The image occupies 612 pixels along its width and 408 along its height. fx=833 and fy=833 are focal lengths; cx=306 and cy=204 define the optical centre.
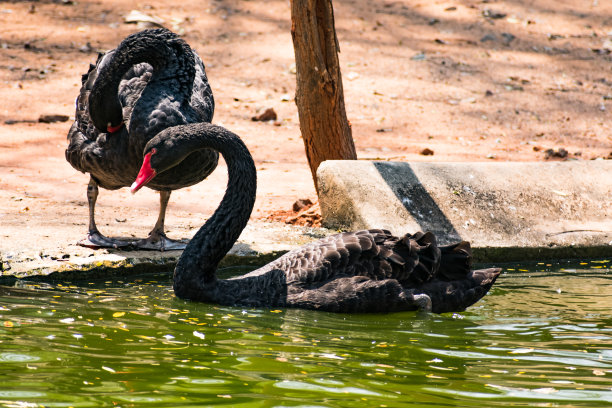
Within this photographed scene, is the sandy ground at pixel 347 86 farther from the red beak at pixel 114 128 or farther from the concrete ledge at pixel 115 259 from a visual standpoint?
the red beak at pixel 114 128

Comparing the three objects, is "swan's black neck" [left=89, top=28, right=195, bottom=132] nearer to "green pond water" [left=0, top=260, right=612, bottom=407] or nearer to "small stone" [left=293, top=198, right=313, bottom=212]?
"green pond water" [left=0, top=260, right=612, bottom=407]

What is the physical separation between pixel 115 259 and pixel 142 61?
144cm

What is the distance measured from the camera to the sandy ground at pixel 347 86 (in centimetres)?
751

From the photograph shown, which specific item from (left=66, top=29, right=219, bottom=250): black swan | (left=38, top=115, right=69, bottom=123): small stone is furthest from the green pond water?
(left=38, top=115, right=69, bottom=123): small stone

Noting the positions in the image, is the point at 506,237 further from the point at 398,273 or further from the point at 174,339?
the point at 174,339

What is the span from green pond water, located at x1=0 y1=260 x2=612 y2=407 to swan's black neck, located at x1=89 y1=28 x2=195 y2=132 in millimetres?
1218

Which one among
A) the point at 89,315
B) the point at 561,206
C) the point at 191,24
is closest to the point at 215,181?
the point at 561,206

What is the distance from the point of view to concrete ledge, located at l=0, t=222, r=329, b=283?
197 inches

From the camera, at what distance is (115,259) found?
17.4ft

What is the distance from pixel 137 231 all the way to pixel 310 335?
251 cm

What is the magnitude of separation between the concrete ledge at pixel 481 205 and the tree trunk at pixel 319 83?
17.2 inches

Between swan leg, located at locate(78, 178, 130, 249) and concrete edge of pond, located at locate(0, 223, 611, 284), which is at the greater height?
swan leg, located at locate(78, 178, 130, 249)

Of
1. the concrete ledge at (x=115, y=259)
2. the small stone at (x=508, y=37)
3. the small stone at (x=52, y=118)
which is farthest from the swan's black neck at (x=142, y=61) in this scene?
the small stone at (x=508, y=37)

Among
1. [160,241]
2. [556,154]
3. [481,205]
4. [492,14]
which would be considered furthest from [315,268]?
[492,14]
